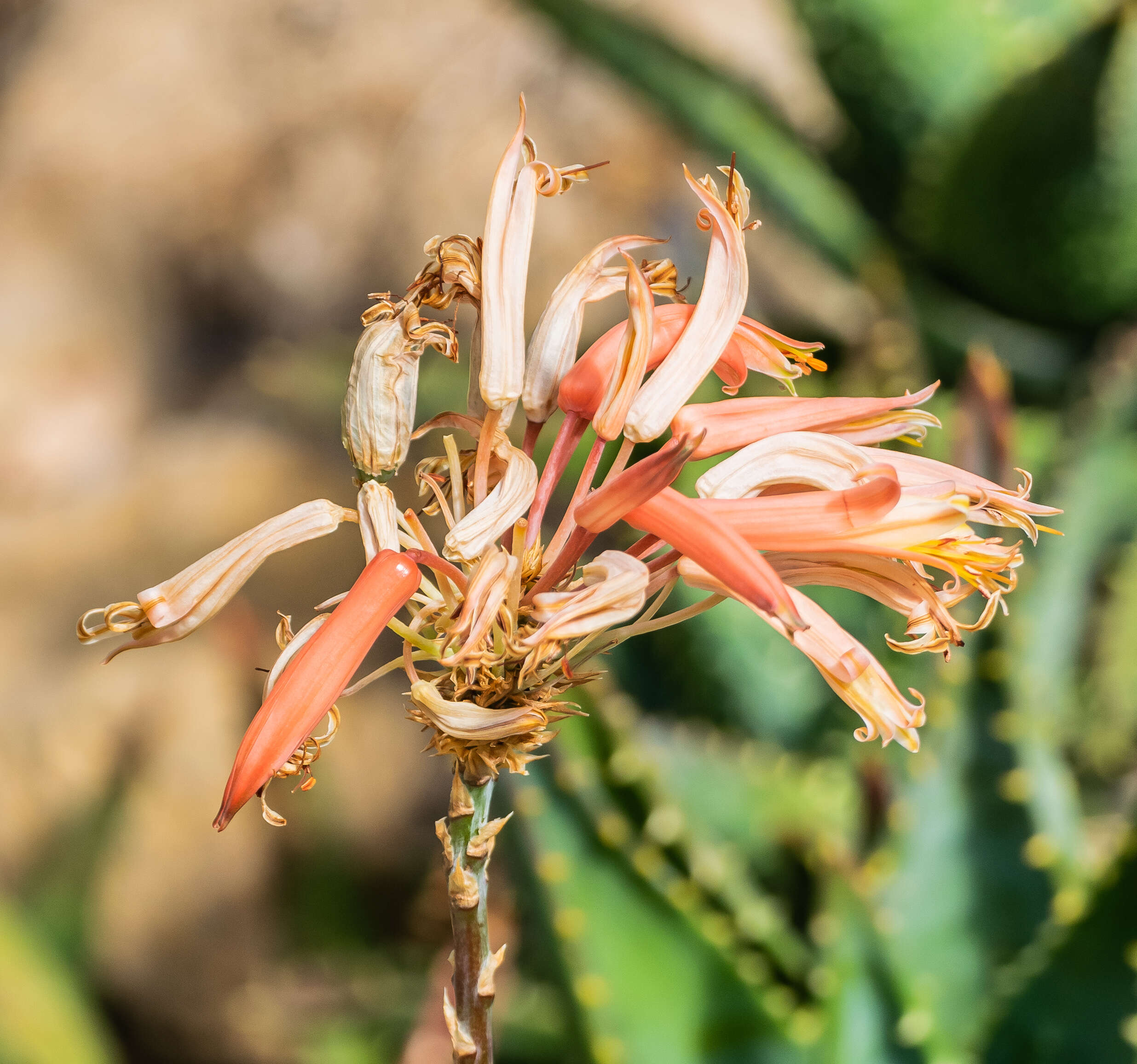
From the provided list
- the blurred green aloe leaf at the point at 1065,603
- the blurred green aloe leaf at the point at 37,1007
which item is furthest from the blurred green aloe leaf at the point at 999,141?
the blurred green aloe leaf at the point at 37,1007

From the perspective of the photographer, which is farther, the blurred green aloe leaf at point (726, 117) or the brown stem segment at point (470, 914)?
the blurred green aloe leaf at point (726, 117)

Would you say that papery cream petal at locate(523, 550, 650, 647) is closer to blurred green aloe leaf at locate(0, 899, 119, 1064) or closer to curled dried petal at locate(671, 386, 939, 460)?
curled dried petal at locate(671, 386, 939, 460)

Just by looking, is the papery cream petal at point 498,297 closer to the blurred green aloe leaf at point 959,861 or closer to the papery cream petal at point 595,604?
the papery cream petal at point 595,604

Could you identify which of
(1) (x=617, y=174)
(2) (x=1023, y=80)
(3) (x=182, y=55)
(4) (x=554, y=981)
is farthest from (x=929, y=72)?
(3) (x=182, y=55)

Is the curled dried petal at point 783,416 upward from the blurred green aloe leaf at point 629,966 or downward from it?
upward

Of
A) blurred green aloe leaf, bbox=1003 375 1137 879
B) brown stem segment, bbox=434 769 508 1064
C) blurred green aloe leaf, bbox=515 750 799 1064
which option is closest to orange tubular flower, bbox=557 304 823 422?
brown stem segment, bbox=434 769 508 1064
